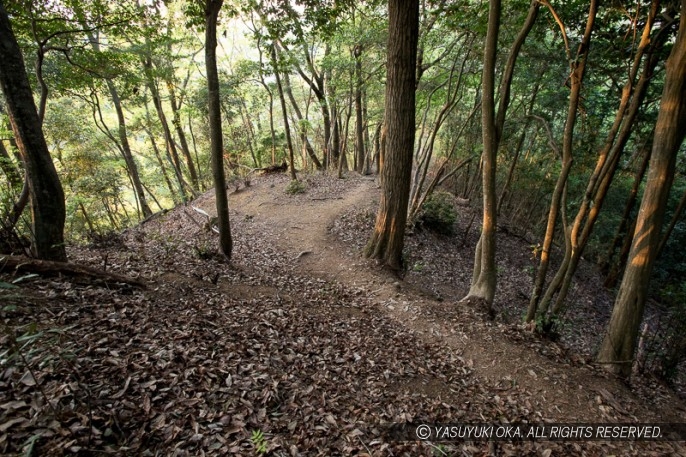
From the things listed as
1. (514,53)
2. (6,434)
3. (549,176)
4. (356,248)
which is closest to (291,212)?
(356,248)

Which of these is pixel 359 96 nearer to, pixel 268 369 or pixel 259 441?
pixel 268 369

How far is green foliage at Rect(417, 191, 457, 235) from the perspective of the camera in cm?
1112

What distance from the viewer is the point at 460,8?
6887 millimetres

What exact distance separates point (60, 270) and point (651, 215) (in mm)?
7706

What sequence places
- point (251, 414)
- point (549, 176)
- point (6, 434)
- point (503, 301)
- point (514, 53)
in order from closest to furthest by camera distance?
point (6, 434) → point (251, 414) → point (514, 53) → point (503, 301) → point (549, 176)

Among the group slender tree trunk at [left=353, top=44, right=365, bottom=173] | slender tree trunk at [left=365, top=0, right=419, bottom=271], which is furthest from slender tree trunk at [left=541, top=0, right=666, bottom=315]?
slender tree trunk at [left=353, top=44, right=365, bottom=173]

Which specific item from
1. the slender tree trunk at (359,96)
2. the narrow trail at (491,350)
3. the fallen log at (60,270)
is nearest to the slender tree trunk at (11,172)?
the fallen log at (60,270)

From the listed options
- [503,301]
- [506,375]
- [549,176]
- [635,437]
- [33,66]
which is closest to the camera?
[635,437]

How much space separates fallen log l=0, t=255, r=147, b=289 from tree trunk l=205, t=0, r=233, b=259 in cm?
223

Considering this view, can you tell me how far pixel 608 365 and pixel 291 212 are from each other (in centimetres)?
978

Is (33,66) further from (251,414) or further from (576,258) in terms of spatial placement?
(576,258)

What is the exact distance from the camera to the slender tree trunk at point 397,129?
557cm

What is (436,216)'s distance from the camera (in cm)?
1120

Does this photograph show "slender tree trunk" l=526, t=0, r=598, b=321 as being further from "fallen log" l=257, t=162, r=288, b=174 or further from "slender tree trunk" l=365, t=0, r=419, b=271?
"fallen log" l=257, t=162, r=288, b=174
